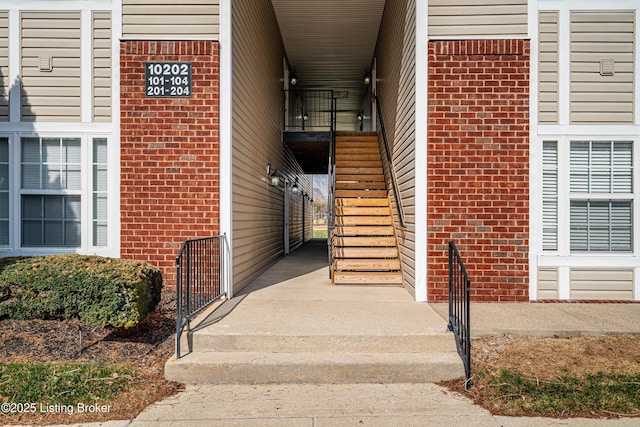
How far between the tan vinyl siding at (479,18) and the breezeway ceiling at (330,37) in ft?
11.4

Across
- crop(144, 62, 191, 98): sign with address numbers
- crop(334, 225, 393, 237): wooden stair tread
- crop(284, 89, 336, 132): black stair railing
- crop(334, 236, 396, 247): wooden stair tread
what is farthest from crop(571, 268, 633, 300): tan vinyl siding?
crop(284, 89, 336, 132): black stair railing

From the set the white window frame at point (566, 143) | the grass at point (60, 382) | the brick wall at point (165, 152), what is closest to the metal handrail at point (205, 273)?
the brick wall at point (165, 152)

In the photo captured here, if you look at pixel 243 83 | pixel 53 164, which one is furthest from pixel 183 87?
pixel 53 164

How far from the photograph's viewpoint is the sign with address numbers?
4973mm

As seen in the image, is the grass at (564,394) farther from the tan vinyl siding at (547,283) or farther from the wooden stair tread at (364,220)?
the wooden stair tread at (364,220)

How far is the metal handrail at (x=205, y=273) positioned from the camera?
12.8 feet

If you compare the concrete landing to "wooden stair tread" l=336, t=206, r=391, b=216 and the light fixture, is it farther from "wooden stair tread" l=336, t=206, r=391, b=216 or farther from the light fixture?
the light fixture

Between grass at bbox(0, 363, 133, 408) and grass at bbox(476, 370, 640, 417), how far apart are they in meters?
2.88

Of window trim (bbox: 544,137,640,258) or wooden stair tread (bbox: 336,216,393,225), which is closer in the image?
window trim (bbox: 544,137,640,258)

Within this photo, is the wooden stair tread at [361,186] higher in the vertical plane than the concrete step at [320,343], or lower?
higher

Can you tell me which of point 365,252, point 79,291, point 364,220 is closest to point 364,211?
point 364,220

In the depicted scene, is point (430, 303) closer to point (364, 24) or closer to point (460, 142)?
point (460, 142)

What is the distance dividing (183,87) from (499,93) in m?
4.08

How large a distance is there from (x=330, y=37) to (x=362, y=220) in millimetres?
5127
